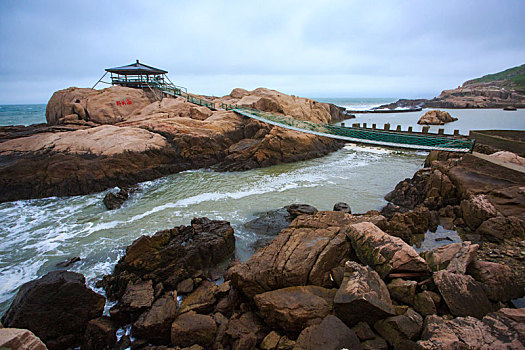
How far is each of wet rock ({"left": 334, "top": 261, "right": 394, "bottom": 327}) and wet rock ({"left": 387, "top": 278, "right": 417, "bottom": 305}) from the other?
0.17 m

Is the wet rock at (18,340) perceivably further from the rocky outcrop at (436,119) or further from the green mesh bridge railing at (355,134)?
the rocky outcrop at (436,119)

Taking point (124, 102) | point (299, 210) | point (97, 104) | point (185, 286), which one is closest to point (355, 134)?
point (299, 210)

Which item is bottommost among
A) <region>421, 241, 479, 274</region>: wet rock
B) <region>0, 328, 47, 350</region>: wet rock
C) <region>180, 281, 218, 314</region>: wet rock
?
<region>180, 281, 218, 314</region>: wet rock

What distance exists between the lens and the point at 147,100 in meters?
23.3

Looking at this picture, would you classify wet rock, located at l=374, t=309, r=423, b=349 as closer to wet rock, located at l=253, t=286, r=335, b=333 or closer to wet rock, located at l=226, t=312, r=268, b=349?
wet rock, located at l=253, t=286, r=335, b=333

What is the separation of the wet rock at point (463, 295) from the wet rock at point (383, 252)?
1.20 feet

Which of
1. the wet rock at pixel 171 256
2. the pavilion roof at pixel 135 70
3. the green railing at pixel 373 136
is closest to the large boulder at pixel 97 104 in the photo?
the pavilion roof at pixel 135 70

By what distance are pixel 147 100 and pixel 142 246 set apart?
64.5 feet

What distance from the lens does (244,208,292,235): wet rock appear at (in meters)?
9.20

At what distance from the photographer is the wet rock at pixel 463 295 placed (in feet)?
13.5

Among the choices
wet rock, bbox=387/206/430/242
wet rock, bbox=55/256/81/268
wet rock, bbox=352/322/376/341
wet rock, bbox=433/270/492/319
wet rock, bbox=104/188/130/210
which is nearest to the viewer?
wet rock, bbox=352/322/376/341

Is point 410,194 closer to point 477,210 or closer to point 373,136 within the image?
point 477,210

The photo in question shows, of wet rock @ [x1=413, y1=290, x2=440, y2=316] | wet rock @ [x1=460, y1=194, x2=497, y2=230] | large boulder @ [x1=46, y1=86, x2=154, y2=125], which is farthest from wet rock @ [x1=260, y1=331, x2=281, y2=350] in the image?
large boulder @ [x1=46, y1=86, x2=154, y2=125]

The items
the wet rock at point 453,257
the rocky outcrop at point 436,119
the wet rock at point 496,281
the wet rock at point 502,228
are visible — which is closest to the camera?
the wet rock at point 496,281
